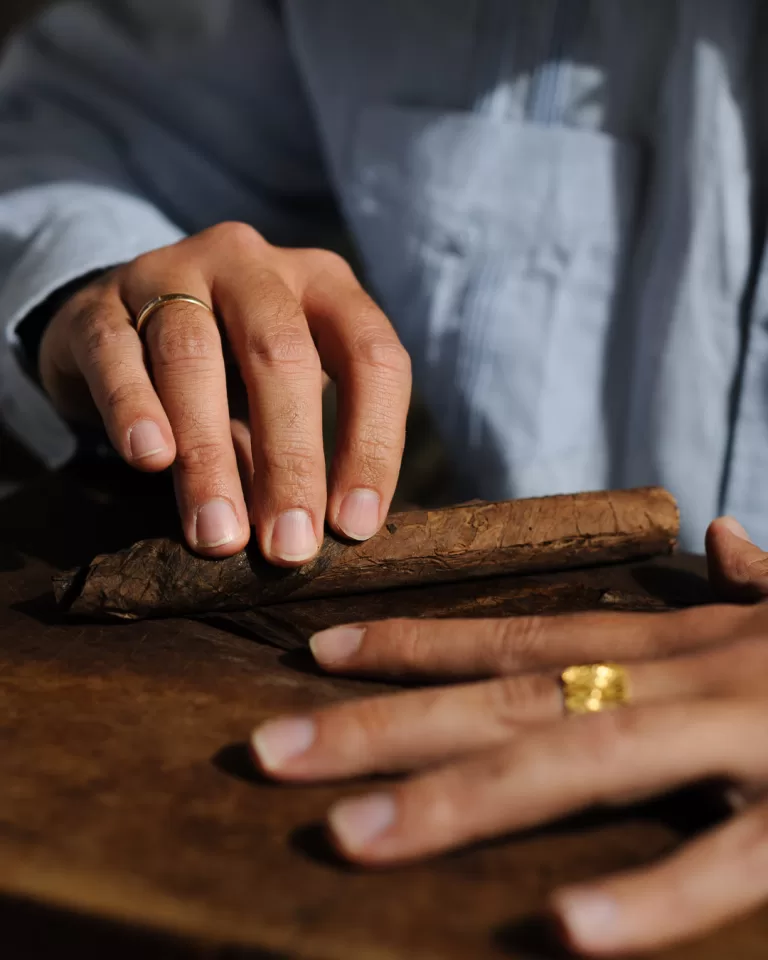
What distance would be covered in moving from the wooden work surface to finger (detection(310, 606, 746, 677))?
34 mm

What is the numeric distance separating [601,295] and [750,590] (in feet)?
2.38

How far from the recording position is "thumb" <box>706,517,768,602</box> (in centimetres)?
87

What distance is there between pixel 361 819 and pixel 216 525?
15.1 inches

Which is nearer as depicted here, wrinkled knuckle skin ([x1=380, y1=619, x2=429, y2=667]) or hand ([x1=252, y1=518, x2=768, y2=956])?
hand ([x1=252, y1=518, x2=768, y2=956])

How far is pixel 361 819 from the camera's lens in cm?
54

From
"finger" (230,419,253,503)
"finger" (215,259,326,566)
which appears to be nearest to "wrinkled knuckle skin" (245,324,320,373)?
"finger" (215,259,326,566)

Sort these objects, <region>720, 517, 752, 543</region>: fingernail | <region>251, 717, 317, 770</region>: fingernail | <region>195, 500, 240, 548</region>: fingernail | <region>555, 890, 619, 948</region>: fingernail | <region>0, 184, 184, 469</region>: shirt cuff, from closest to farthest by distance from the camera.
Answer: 1. <region>555, 890, 619, 948</region>: fingernail
2. <region>251, 717, 317, 770</region>: fingernail
3. <region>195, 500, 240, 548</region>: fingernail
4. <region>720, 517, 752, 543</region>: fingernail
5. <region>0, 184, 184, 469</region>: shirt cuff

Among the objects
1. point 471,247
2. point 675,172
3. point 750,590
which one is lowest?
point 750,590

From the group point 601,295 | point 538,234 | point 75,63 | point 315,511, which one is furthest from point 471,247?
point 75,63

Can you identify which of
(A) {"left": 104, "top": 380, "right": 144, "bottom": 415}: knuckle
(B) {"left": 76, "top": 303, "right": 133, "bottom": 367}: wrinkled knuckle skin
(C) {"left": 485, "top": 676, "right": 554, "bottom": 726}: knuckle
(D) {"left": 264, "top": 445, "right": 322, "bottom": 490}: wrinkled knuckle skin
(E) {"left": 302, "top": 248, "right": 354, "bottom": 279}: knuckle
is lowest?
(C) {"left": 485, "top": 676, "right": 554, "bottom": 726}: knuckle

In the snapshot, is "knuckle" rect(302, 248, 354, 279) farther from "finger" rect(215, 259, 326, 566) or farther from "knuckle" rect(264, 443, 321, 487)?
"knuckle" rect(264, 443, 321, 487)

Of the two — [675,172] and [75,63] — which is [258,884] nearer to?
[675,172]

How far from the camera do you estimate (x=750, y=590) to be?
0.87 meters

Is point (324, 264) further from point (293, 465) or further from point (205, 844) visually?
point (205, 844)
